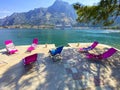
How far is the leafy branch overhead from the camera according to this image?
1064 centimetres

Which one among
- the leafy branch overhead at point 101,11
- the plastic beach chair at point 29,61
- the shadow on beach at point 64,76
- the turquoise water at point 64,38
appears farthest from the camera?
the turquoise water at point 64,38

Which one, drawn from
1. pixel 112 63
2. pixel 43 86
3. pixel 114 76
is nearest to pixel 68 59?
pixel 112 63

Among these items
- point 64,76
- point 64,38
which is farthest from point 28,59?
point 64,38

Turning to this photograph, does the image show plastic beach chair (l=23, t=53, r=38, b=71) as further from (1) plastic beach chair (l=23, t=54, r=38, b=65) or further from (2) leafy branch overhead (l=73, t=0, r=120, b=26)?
(2) leafy branch overhead (l=73, t=0, r=120, b=26)

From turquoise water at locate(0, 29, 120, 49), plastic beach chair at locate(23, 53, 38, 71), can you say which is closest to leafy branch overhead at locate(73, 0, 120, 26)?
plastic beach chair at locate(23, 53, 38, 71)

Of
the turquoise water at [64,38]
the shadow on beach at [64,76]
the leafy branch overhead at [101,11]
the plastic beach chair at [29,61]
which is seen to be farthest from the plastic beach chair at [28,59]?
the turquoise water at [64,38]

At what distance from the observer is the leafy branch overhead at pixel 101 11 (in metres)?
10.6

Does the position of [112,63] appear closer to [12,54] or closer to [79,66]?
[79,66]

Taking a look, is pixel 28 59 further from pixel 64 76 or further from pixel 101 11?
pixel 101 11

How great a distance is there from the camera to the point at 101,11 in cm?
1123

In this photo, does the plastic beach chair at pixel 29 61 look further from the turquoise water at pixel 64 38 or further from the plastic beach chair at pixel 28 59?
the turquoise water at pixel 64 38

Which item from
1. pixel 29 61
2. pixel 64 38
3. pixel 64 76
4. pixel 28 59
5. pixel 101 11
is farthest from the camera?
pixel 64 38

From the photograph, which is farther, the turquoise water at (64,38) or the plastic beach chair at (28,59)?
the turquoise water at (64,38)

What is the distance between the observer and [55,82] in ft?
21.6
